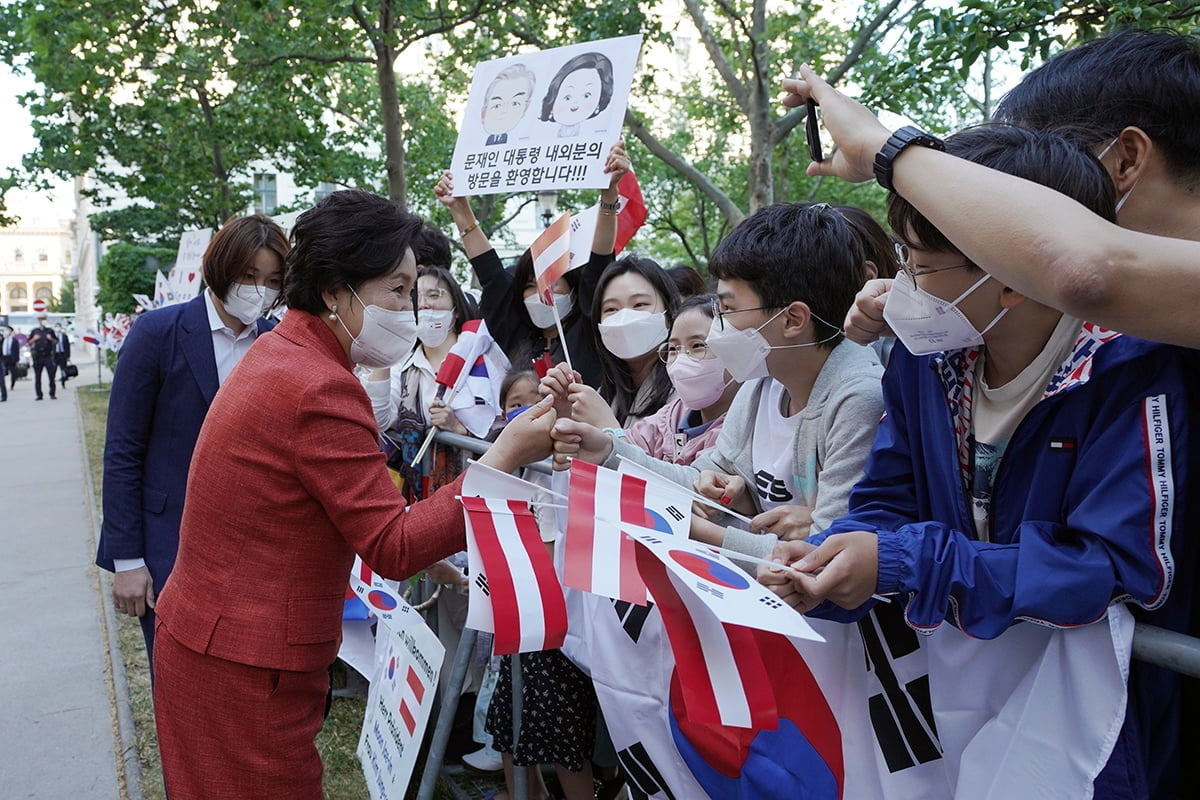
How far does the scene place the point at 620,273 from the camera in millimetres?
3568

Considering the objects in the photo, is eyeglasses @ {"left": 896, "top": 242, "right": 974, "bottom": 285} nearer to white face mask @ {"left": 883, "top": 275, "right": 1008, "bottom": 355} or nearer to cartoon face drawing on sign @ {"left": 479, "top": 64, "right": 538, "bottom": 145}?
white face mask @ {"left": 883, "top": 275, "right": 1008, "bottom": 355}

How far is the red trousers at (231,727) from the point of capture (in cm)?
227

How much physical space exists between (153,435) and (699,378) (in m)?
Result: 1.91

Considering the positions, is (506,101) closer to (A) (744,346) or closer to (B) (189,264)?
(A) (744,346)

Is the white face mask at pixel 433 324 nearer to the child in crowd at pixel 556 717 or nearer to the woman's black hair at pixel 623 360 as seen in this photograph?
the woman's black hair at pixel 623 360

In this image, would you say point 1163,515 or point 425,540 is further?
point 425,540

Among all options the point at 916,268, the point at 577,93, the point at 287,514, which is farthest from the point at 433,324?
the point at 916,268

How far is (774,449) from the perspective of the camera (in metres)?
2.36

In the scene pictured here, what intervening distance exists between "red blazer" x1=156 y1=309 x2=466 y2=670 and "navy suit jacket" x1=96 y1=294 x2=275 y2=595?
3.49ft

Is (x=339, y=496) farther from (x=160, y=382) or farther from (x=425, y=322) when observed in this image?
(x=425, y=322)

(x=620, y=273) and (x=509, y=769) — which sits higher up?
(x=620, y=273)

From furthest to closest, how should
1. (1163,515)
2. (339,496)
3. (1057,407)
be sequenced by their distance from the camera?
1. (339,496)
2. (1057,407)
3. (1163,515)

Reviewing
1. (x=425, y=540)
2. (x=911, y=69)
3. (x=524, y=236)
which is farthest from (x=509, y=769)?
(x=524, y=236)

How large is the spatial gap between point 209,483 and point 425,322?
7.68ft
